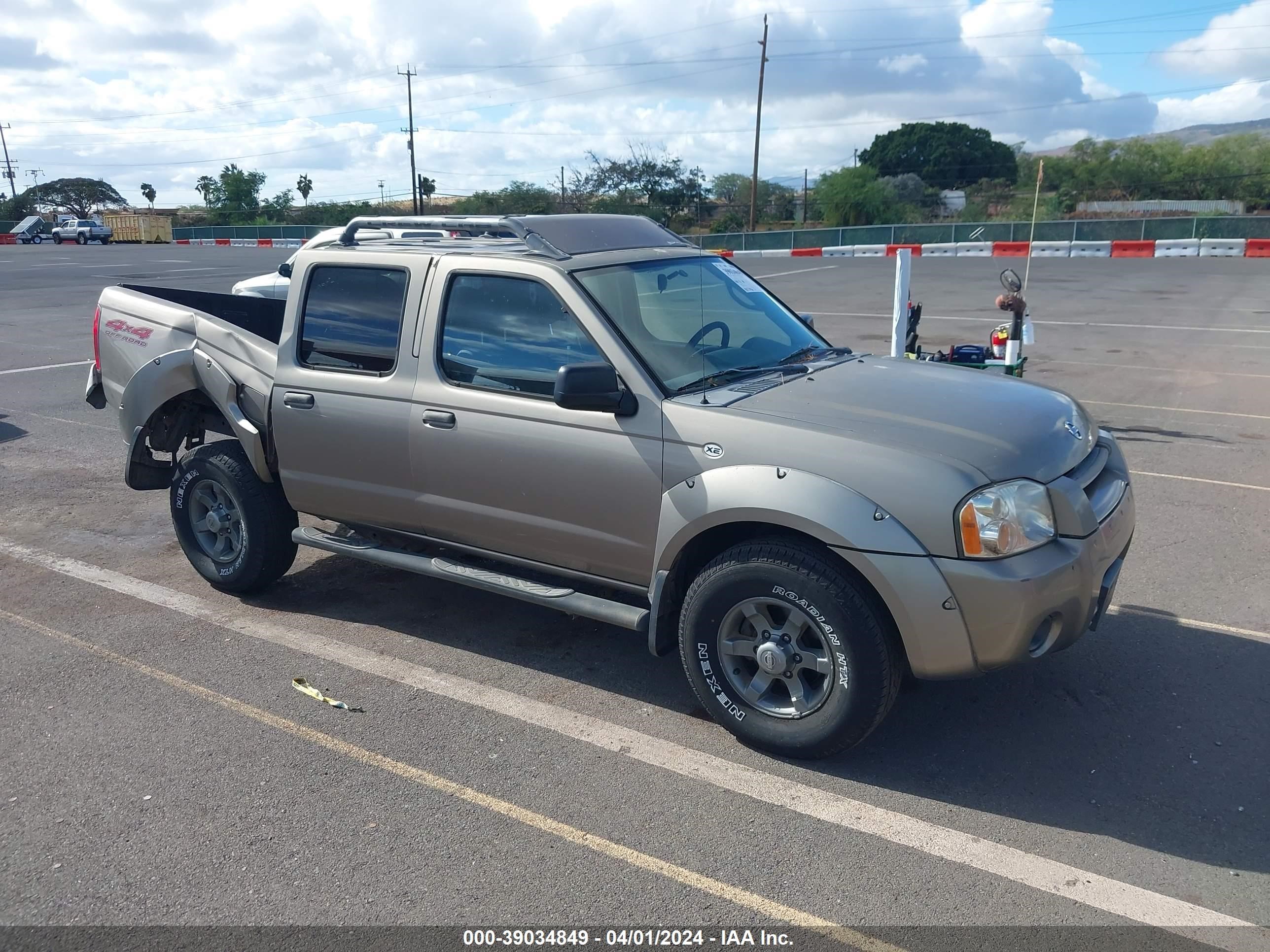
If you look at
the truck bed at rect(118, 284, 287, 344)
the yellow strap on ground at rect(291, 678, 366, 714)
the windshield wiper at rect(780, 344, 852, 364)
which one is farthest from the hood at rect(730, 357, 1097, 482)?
the truck bed at rect(118, 284, 287, 344)

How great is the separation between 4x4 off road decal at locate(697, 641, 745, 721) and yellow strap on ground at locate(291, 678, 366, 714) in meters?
1.51

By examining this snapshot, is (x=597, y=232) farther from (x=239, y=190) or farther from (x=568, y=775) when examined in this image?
(x=239, y=190)

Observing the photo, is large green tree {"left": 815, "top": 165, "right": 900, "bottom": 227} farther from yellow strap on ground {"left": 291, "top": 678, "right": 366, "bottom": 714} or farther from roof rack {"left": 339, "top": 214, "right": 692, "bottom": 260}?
yellow strap on ground {"left": 291, "top": 678, "right": 366, "bottom": 714}

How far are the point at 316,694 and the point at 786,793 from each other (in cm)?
216

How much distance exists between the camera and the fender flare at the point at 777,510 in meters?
3.76

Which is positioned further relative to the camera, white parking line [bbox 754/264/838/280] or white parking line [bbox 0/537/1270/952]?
white parking line [bbox 754/264/838/280]

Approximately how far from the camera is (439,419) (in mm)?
4832

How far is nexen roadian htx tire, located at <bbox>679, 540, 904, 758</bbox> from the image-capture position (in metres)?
3.83

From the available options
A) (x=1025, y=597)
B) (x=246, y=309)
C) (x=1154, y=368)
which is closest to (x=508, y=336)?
(x=1025, y=597)

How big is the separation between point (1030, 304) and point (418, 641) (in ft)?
60.6

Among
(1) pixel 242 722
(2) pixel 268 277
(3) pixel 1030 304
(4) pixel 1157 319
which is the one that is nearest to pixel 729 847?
(1) pixel 242 722

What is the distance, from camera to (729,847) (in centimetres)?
357

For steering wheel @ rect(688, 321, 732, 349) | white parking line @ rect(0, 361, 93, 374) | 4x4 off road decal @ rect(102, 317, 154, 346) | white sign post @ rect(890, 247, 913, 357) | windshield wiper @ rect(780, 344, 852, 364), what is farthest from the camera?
white parking line @ rect(0, 361, 93, 374)

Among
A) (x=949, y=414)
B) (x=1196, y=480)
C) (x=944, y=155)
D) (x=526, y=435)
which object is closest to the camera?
(x=949, y=414)
